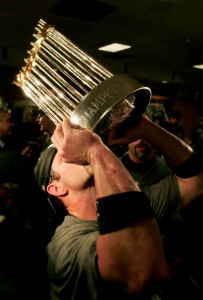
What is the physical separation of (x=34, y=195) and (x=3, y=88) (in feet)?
19.4

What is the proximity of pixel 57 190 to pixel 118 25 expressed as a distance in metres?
3.63

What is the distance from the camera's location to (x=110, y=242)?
801mm

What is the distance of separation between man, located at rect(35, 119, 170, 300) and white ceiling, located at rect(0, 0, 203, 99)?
115 inches

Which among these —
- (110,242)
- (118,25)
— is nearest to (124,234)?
(110,242)

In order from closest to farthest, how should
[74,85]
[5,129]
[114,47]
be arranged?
[74,85] < [5,129] < [114,47]

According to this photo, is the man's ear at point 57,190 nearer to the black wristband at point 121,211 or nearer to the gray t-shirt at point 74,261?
the gray t-shirt at point 74,261

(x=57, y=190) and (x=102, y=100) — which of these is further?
(x=57, y=190)

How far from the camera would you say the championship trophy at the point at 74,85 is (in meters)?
0.72

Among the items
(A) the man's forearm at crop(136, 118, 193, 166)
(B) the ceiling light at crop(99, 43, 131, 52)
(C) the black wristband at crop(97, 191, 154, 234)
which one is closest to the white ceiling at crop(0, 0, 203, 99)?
(B) the ceiling light at crop(99, 43, 131, 52)

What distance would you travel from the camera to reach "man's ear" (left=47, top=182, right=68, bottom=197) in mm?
1188

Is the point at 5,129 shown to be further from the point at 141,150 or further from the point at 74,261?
the point at 74,261

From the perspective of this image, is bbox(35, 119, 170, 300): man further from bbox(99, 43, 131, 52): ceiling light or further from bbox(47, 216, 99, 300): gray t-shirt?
bbox(99, 43, 131, 52): ceiling light

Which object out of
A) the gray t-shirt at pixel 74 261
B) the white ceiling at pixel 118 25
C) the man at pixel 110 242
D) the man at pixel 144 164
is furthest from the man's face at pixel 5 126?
the man at pixel 110 242

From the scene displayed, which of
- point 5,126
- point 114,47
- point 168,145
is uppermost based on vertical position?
point 114,47
